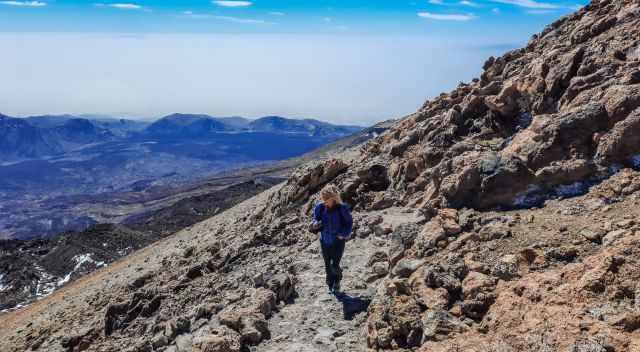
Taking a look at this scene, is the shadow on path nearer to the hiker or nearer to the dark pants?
the dark pants

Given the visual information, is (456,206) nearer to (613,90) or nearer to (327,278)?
(327,278)

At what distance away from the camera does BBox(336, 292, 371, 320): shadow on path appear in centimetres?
973

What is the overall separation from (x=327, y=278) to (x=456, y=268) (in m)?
3.21

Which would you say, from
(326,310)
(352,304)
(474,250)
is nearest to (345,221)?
(352,304)

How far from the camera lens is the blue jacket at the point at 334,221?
1022 cm

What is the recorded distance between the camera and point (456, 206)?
11.6 metres

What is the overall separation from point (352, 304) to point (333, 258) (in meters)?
1.02

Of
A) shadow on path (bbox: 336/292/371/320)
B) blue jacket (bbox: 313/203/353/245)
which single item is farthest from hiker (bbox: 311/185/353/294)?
shadow on path (bbox: 336/292/371/320)

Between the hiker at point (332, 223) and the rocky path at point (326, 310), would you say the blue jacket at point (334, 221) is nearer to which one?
the hiker at point (332, 223)

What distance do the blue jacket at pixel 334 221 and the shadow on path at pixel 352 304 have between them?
1.13 meters

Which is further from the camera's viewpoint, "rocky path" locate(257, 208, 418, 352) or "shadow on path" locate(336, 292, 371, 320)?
"shadow on path" locate(336, 292, 371, 320)

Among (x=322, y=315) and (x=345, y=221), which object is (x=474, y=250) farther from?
(x=322, y=315)

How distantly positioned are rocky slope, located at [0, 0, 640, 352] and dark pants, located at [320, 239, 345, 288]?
39 cm

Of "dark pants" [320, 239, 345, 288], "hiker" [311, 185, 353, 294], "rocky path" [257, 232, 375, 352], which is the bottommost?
"rocky path" [257, 232, 375, 352]
